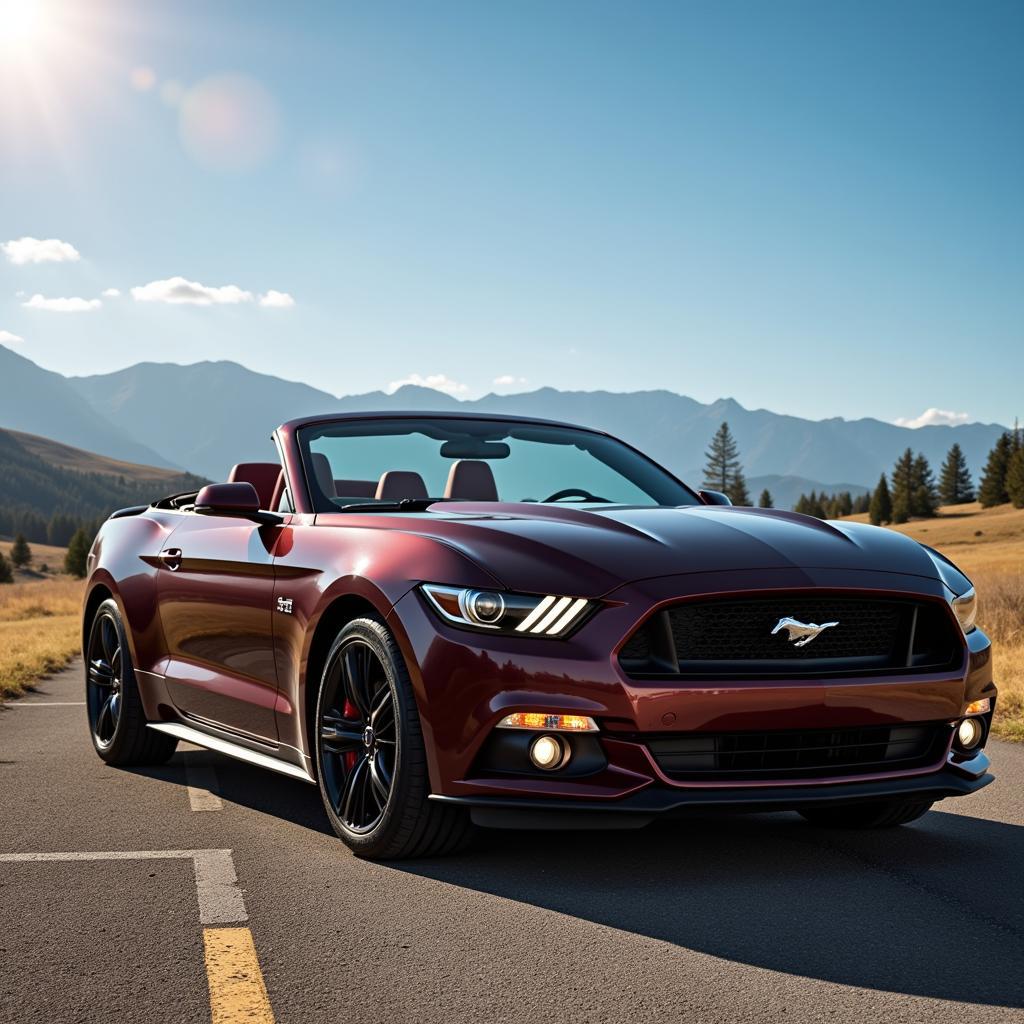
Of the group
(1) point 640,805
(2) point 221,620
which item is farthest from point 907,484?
(1) point 640,805

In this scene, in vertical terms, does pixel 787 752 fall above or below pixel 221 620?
below

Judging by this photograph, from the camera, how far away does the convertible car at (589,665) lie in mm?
4059

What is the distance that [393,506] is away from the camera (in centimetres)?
536

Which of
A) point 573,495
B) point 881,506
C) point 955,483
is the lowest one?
point 881,506

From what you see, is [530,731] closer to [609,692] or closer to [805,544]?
[609,692]

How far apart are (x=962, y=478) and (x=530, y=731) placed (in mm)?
164791

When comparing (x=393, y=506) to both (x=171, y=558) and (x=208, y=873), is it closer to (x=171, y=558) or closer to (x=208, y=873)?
(x=171, y=558)

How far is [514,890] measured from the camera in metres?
4.12

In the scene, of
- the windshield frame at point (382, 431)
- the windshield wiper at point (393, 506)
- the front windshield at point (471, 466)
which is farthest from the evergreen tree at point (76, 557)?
the windshield wiper at point (393, 506)

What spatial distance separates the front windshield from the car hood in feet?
2.33

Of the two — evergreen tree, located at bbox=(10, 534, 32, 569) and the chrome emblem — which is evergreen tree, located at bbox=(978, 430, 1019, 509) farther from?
the chrome emblem

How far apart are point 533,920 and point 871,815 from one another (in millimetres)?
1907

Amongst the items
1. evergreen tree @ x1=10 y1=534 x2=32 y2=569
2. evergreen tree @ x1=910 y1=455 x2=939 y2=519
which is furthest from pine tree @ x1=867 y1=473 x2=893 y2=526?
evergreen tree @ x1=10 y1=534 x2=32 y2=569

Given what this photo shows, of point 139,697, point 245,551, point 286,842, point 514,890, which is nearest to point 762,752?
point 514,890
